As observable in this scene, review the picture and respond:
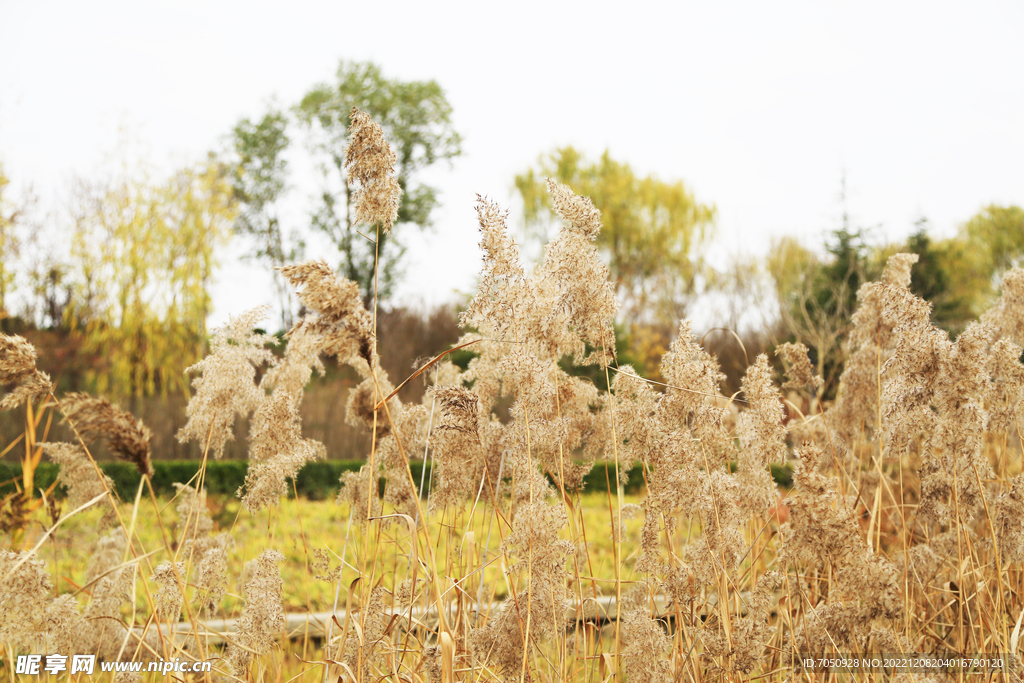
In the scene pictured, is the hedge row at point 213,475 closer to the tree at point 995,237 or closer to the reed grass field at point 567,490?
the reed grass field at point 567,490

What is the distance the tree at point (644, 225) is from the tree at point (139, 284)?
1605cm

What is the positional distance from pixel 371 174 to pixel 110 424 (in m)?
0.88

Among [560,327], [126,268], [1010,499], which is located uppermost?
[126,268]

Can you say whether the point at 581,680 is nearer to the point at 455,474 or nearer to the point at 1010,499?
the point at 455,474

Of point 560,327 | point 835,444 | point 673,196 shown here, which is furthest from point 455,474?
point 673,196

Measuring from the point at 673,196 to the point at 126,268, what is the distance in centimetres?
2127

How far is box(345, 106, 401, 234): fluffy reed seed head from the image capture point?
1579 millimetres

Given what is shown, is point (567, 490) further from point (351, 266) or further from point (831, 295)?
point (351, 266)

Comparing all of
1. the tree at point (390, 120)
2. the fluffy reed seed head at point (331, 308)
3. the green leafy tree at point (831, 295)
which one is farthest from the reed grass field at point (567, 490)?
the tree at point (390, 120)

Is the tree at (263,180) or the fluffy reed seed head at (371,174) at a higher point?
the tree at (263,180)

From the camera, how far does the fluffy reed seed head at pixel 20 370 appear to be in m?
1.50

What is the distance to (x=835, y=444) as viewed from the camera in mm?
2266

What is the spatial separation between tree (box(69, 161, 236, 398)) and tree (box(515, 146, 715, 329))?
1605 centimetres

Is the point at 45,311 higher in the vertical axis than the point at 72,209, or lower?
lower
